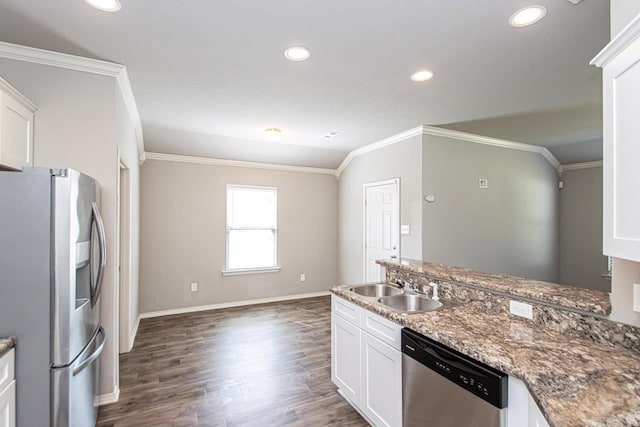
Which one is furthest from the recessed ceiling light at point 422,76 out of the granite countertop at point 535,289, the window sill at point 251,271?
the window sill at point 251,271

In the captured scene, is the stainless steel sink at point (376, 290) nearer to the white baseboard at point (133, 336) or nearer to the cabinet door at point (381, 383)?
the cabinet door at point (381, 383)

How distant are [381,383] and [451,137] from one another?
136 inches

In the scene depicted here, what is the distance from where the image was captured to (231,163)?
520 centimetres

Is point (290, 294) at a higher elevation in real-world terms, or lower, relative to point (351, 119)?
lower

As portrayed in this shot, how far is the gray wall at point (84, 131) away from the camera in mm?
2197

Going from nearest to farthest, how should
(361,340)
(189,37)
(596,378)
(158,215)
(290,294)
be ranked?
(596,378), (189,37), (361,340), (158,215), (290,294)

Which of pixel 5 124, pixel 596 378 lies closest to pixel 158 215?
pixel 5 124

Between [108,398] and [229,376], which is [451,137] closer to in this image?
[229,376]

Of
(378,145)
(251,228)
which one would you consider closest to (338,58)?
(378,145)

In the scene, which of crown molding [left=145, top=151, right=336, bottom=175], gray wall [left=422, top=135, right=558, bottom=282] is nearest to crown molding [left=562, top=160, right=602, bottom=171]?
gray wall [left=422, top=135, right=558, bottom=282]

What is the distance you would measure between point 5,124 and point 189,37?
123 centimetres

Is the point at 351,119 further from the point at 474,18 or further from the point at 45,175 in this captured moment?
the point at 45,175

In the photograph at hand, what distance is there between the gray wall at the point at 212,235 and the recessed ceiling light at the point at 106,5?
3265 mm

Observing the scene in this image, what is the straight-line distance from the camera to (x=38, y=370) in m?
1.61
